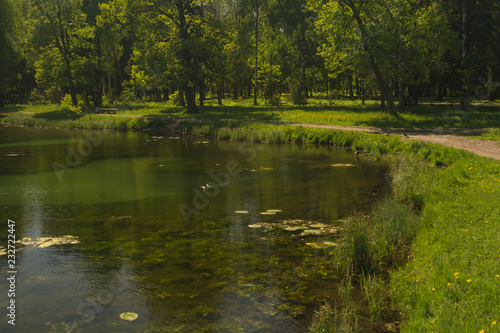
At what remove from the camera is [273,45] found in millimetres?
56281

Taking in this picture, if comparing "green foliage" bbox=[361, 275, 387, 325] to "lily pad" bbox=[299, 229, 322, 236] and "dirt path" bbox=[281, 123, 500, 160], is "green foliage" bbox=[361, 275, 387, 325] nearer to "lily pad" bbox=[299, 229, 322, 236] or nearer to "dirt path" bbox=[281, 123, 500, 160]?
"lily pad" bbox=[299, 229, 322, 236]

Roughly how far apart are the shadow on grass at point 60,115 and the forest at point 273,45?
3.53 m

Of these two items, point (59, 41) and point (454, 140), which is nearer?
point (454, 140)

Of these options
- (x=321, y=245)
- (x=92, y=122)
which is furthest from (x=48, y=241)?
(x=92, y=122)

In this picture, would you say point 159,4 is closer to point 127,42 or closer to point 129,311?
point 127,42

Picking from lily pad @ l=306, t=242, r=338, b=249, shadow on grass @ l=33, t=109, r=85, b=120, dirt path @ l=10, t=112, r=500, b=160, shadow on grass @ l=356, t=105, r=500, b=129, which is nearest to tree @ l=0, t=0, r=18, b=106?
shadow on grass @ l=33, t=109, r=85, b=120

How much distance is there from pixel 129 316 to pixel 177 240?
3722mm

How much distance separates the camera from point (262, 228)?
11.8 meters

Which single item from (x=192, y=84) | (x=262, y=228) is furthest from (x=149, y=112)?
(x=262, y=228)

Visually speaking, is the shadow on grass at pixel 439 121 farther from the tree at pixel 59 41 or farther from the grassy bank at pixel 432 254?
the tree at pixel 59 41

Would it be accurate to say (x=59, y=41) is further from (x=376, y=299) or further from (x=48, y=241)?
(x=376, y=299)

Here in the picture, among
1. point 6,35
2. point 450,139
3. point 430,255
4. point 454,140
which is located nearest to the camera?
point 430,255

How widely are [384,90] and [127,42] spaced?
170 feet

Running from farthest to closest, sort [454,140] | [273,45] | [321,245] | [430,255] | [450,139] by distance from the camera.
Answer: [273,45] < [450,139] < [454,140] < [321,245] < [430,255]
